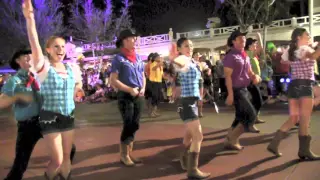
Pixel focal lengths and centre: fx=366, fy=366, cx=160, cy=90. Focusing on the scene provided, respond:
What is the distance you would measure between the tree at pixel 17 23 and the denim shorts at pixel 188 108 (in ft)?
91.2

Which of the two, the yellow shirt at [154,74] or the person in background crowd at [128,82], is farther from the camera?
the yellow shirt at [154,74]

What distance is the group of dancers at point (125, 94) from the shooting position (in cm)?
355

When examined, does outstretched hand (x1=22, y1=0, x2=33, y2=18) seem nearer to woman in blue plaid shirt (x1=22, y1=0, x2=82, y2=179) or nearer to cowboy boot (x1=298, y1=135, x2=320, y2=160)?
woman in blue plaid shirt (x1=22, y1=0, x2=82, y2=179)

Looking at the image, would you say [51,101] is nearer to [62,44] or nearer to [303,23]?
[62,44]

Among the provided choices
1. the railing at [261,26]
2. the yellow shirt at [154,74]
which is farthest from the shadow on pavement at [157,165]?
the railing at [261,26]

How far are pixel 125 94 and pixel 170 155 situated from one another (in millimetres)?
1348

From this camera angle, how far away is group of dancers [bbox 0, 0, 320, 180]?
355cm

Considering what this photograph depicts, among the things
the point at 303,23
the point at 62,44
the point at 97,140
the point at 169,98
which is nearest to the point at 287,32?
the point at 303,23

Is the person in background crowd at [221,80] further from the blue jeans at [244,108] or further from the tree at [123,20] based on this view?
the tree at [123,20]

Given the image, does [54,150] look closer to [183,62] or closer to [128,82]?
[128,82]

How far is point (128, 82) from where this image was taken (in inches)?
193

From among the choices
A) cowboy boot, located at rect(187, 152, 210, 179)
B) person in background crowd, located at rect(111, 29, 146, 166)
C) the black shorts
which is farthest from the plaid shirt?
the black shorts

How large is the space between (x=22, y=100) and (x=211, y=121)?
17.5 feet

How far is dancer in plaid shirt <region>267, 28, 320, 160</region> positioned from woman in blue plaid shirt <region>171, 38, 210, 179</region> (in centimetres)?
136
